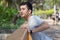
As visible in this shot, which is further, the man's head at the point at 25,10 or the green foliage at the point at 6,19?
the green foliage at the point at 6,19

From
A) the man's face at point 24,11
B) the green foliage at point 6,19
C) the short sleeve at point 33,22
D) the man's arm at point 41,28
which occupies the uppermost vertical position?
the man's face at point 24,11

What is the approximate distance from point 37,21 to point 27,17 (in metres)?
0.14

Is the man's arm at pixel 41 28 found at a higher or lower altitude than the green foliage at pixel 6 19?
higher

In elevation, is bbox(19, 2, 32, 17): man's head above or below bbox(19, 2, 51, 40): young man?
above

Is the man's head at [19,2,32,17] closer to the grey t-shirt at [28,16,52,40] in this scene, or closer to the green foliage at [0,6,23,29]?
the grey t-shirt at [28,16,52,40]

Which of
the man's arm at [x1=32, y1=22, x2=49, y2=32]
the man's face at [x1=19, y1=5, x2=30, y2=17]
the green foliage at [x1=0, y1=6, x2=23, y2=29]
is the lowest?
the green foliage at [x1=0, y1=6, x2=23, y2=29]

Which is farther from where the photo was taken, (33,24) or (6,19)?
(6,19)

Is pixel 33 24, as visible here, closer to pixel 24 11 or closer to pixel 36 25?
pixel 36 25

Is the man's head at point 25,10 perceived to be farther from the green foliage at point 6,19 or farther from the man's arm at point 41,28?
the green foliage at point 6,19

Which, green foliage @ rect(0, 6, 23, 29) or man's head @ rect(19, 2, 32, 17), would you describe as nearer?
man's head @ rect(19, 2, 32, 17)

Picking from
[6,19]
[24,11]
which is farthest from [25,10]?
[6,19]

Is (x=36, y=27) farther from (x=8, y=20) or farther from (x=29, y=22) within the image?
(x=8, y=20)

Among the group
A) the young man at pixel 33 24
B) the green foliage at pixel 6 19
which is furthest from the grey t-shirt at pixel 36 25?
the green foliage at pixel 6 19

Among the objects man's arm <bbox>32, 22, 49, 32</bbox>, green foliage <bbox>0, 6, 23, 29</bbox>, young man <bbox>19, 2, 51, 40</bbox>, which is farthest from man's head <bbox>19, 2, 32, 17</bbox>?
green foliage <bbox>0, 6, 23, 29</bbox>
